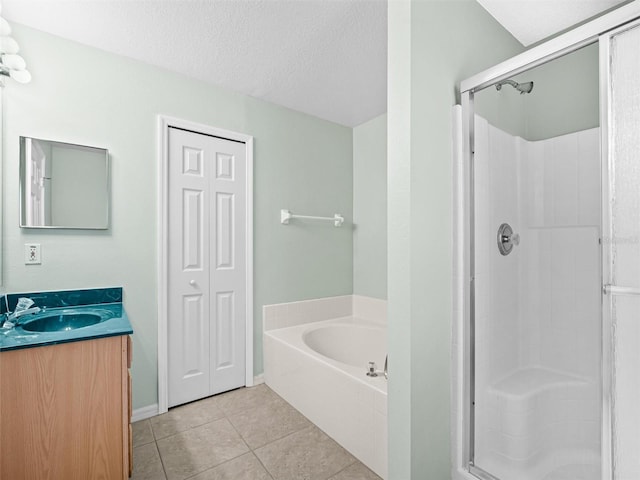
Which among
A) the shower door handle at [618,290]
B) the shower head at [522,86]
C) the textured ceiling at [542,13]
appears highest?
the textured ceiling at [542,13]

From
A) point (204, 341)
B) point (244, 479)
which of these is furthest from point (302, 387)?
point (204, 341)

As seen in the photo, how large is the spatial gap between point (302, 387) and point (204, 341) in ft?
2.71

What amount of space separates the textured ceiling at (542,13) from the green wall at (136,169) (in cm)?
166

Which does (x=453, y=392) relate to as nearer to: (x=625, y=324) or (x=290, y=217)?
(x=625, y=324)

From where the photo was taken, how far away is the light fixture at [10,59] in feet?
5.31

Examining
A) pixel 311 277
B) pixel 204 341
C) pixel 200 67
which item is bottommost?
pixel 204 341

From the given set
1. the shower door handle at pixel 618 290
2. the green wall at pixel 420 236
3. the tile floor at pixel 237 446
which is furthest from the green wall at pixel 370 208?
the shower door handle at pixel 618 290

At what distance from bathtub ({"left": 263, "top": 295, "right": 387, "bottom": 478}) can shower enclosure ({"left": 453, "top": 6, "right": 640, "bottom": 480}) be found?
42cm

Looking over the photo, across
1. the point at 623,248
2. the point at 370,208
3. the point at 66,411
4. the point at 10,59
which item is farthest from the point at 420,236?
the point at 10,59

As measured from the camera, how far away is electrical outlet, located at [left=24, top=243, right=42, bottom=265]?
1.77m

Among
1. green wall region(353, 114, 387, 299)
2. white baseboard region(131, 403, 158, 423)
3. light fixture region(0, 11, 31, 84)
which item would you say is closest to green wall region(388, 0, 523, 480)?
green wall region(353, 114, 387, 299)

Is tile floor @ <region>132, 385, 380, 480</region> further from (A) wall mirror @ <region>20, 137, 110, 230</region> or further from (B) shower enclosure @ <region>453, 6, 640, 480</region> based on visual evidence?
(A) wall mirror @ <region>20, 137, 110, 230</region>

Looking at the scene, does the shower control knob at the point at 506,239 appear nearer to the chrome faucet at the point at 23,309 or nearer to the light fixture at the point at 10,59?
the chrome faucet at the point at 23,309

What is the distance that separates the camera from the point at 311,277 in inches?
118
